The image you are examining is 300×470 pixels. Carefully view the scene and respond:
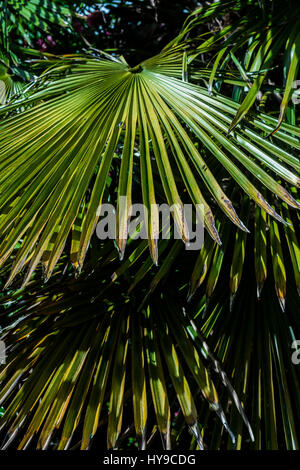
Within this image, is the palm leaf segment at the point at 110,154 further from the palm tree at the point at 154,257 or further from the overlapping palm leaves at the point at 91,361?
the overlapping palm leaves at the point at 91,361

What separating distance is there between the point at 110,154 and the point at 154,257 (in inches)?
10.7

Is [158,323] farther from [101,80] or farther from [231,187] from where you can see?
[101,80]

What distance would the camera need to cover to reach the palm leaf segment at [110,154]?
2.73 feet

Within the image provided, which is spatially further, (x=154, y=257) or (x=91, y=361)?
(x=91, y=361)

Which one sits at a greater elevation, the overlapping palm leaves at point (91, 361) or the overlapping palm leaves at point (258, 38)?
the overlapping palm leaves at point (258, 38)

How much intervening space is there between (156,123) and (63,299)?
499 mm

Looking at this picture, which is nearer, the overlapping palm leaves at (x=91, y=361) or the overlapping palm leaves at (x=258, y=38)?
the overlapping palm leaves at (x=91, y=361)

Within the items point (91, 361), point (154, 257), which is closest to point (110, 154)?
point (154, 257)

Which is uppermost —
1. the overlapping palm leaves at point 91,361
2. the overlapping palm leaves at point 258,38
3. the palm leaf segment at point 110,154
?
the overlapping palm leaves at point 258,38

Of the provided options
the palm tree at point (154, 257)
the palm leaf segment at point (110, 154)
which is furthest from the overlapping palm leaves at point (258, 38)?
the palm leaf segment at point (110, 154)

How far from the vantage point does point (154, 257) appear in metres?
0.76

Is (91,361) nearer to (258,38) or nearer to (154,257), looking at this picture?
(154,257)

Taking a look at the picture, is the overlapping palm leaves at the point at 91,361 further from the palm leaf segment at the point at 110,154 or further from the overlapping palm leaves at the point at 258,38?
the overlapping palm leaves at the point at 258,38

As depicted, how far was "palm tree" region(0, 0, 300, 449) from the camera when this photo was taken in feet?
2.85
